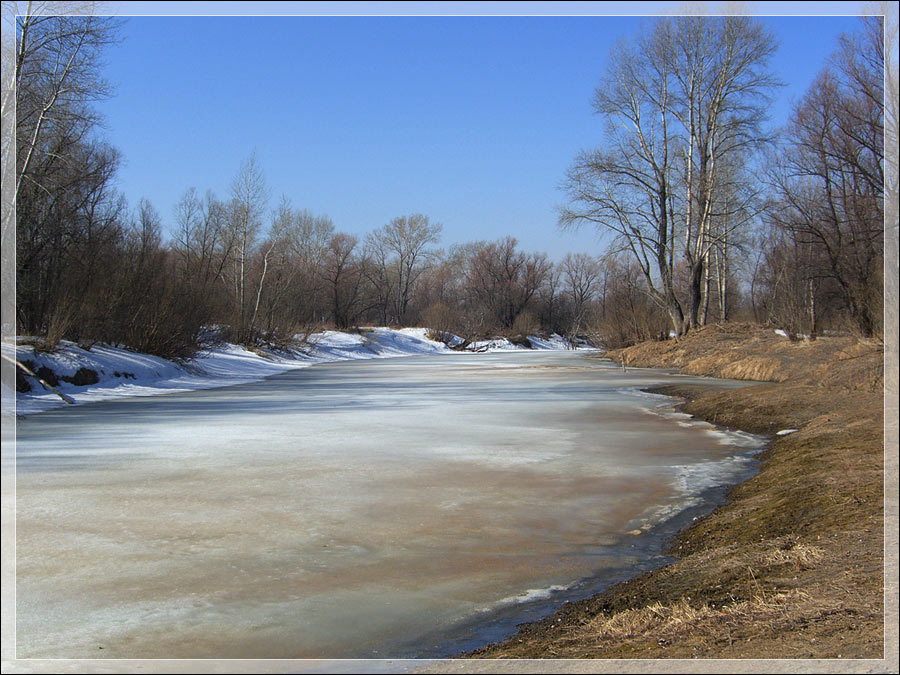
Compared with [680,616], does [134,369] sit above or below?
above

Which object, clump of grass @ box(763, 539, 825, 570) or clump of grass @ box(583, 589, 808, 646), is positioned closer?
clump of grass @ box(583, 589, 808, 646)

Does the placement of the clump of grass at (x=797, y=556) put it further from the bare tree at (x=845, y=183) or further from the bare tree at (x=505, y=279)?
the bare tree at (x=505, y=279)

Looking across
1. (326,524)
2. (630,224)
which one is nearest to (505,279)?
(630,224)

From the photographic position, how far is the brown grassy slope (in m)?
2.57

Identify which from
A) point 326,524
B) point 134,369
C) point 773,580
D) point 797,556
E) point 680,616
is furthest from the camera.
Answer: point 134,369

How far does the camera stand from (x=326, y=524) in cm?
507

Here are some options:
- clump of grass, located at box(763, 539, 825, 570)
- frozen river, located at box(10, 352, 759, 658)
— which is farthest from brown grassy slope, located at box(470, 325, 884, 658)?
frozen river, located at box(10, 352, 759, 658)

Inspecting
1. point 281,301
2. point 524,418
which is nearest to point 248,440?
point 524,418

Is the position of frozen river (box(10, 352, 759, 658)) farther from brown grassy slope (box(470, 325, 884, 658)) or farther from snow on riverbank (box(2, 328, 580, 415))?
snow on riverbank (box(2, 328, 580, 415))

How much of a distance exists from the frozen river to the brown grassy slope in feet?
1.12

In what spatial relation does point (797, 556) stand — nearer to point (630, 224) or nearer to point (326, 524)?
point (326, 524)

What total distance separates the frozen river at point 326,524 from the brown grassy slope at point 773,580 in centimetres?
34

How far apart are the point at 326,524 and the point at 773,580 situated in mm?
2860

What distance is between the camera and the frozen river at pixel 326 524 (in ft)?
10.8
